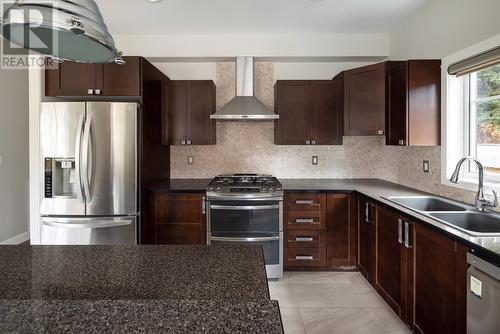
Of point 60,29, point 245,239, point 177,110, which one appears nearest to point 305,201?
point 245,239

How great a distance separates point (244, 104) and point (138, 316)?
288 cm

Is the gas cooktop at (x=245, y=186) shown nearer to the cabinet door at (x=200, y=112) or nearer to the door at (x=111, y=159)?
the cabinet door at (x=200, y=112)

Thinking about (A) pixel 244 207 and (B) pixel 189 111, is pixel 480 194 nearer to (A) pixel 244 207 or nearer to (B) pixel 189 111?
(A) pixel 244 207

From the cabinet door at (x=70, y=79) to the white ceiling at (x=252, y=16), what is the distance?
0.64m

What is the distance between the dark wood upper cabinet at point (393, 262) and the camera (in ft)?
6.84

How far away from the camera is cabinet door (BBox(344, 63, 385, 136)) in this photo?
119 inches

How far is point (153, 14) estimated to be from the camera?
9.98 ft

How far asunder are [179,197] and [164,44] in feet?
6.17

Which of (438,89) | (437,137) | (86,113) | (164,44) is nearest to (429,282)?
(437,137)

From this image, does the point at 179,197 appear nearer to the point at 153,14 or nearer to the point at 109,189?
the point at 109,189

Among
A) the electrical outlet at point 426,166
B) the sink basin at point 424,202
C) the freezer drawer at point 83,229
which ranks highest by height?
the electrical outlet at point 426,166

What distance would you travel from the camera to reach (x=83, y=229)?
2777 millimetres

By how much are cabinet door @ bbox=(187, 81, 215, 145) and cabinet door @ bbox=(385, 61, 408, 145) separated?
1905mm

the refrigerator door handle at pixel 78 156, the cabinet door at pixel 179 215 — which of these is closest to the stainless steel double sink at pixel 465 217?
the cabinet door at pixel 179 215
